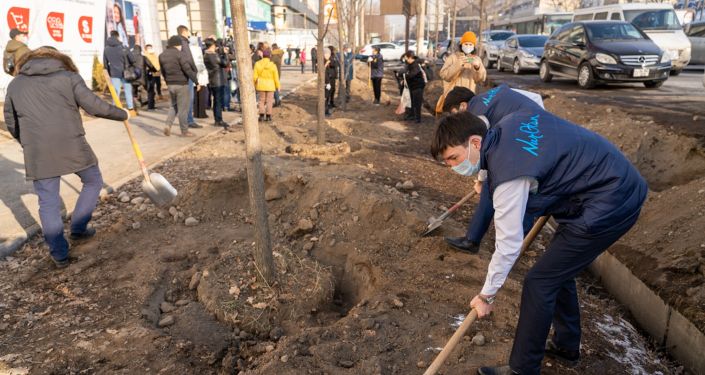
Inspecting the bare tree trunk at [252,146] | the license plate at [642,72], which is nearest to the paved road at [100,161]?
the bare tree trunk at [252,146]

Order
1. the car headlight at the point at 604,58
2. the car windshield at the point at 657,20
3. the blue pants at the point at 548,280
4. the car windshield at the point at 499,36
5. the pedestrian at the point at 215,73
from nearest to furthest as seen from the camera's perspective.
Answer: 1. the blue pants at the point at 548,280
2. the pedestrian at the point at 215,73
3. the car headlight at the point at 604,58
4. the car windshield at the point at 657,20
5. the car windshield at the point at 499,36

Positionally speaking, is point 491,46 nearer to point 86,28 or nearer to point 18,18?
point 86,28

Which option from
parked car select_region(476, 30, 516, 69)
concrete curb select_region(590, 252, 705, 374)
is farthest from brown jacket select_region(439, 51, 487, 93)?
parked car select_region(476, 30, 516, 69)

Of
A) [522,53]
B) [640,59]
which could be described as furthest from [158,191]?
[522,53]

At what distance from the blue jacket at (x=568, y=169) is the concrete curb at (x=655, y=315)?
1.38 meters

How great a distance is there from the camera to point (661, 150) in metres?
6.17

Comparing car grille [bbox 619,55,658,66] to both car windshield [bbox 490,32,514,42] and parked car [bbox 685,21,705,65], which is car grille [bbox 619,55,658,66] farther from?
car windshield [bbox 490,32,514,42]

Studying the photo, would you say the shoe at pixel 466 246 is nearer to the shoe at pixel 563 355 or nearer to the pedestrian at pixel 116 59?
the shoe at pixel 563 355

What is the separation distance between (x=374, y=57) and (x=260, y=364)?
1125 cm

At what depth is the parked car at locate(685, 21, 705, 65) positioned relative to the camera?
1753 cm

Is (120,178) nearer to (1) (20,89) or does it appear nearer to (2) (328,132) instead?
(1) (20,89)

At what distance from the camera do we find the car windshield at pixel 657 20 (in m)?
13.4

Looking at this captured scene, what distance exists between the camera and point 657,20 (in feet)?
44.6

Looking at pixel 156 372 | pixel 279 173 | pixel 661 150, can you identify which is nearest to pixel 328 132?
pixel 279 173
